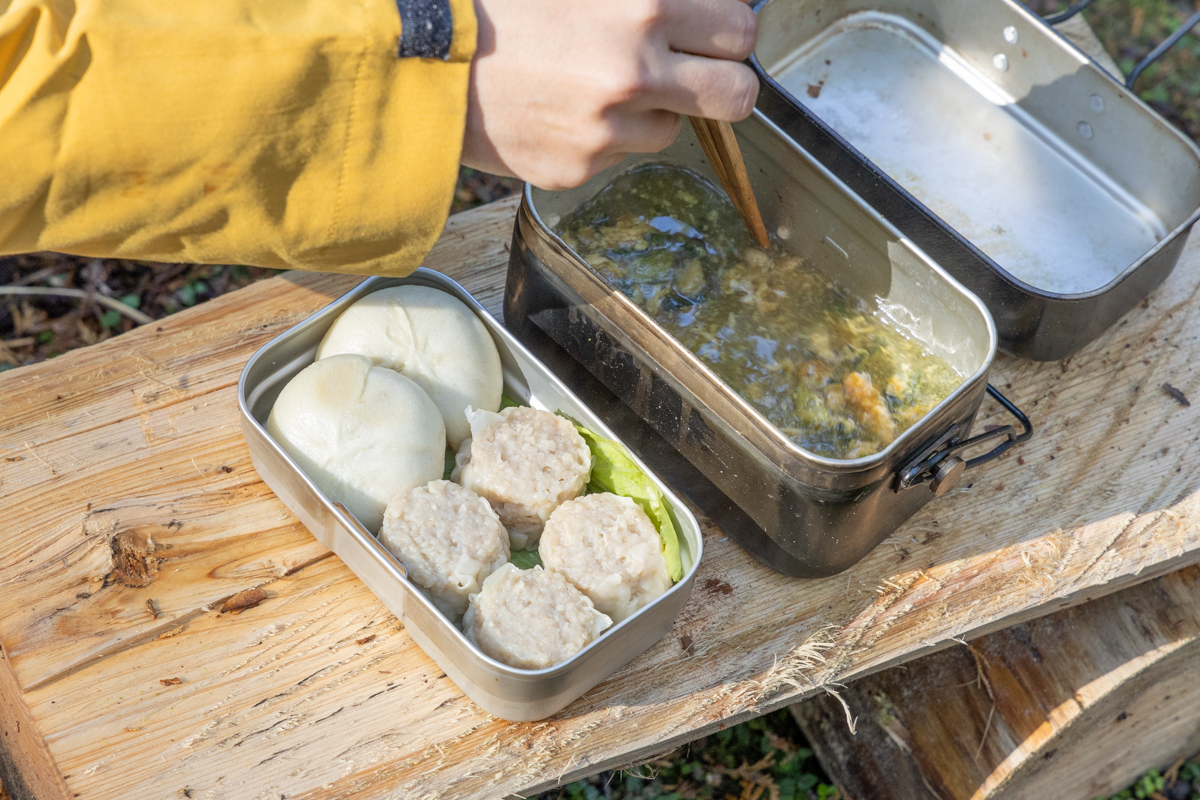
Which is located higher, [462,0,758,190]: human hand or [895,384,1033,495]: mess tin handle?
[462,0,758,190]: human hand

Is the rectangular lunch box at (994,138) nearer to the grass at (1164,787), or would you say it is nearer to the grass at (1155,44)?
the grass at (1164,787)

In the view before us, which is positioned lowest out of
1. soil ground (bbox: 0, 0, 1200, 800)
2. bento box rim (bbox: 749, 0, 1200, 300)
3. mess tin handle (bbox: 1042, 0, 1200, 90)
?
soil ground (bbox: 0, 0, 1200, 800)

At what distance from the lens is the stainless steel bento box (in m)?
1.39

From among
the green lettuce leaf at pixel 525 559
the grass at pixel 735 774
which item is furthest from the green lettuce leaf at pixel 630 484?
the grass at pixel 735 774

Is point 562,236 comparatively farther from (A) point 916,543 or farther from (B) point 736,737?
(B) point 736,737

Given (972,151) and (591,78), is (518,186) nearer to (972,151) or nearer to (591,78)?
(972,151)

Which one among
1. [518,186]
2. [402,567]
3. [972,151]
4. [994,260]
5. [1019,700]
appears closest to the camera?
[402,567]

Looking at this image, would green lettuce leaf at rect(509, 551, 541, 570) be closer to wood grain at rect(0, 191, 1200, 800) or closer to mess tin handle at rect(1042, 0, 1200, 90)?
wood grain at rect(0, 191, 1200, 800)

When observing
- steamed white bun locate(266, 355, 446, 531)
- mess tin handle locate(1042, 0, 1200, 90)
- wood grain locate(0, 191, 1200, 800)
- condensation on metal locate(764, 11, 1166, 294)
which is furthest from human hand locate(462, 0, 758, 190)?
mess tin handle locate(1042, 0, 1200, 90)

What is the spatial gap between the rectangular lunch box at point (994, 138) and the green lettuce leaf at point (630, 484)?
2.18 feet

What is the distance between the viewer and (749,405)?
4.51 feet

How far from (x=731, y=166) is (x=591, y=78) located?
0.41 meters

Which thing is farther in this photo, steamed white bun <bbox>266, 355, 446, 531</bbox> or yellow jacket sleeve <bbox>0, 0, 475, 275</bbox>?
steamed white bun <bbox>266, 355, 446, 531</bbox>

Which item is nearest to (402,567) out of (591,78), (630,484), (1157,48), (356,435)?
(356,435)
